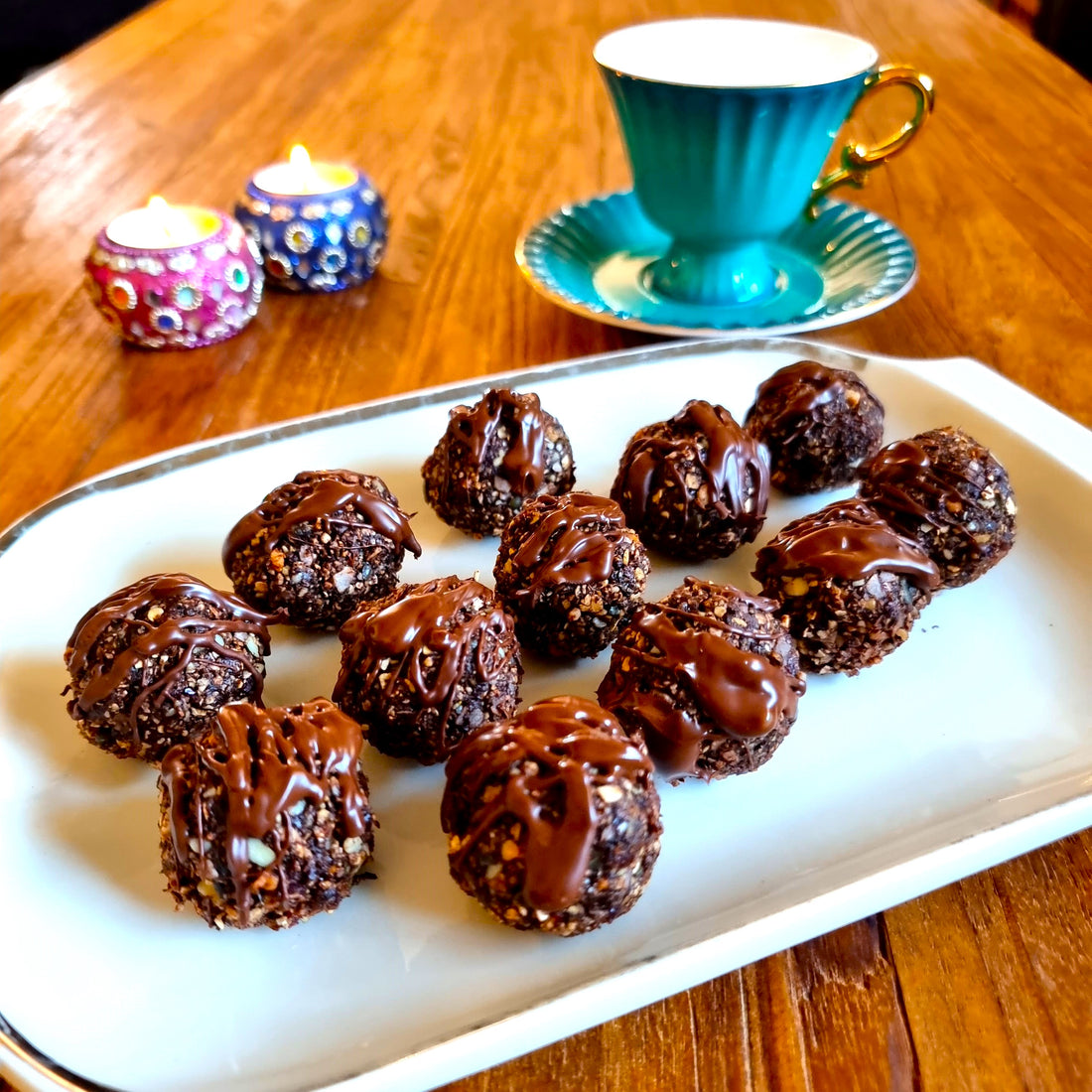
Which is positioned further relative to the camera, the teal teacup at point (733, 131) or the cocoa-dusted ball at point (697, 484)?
the teal teacup at point (733, 131)

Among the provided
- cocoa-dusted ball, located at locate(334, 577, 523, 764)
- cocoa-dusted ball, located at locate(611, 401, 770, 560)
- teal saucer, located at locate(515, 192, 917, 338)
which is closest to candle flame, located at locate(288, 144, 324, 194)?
teal saucer, located at locate(515, 192, 917, 338)

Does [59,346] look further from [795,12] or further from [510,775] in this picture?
[795,12]

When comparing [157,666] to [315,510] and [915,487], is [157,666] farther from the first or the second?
[915,487]

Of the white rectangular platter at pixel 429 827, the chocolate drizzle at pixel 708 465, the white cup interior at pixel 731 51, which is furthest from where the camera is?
the white cup interior at pixel 731 51

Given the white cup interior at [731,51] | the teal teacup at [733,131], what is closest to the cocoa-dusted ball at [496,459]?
the teal teacup at [733,131]

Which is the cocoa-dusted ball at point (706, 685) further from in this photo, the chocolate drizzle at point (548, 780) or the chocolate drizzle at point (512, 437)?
the chocolate drizzle at point (512, 437)

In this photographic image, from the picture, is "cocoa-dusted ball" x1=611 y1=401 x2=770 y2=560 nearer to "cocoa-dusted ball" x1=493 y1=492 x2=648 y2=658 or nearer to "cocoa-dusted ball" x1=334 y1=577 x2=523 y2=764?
"cocoa-dusted ball" x1=493 y1=492 x2=648 y2=658
